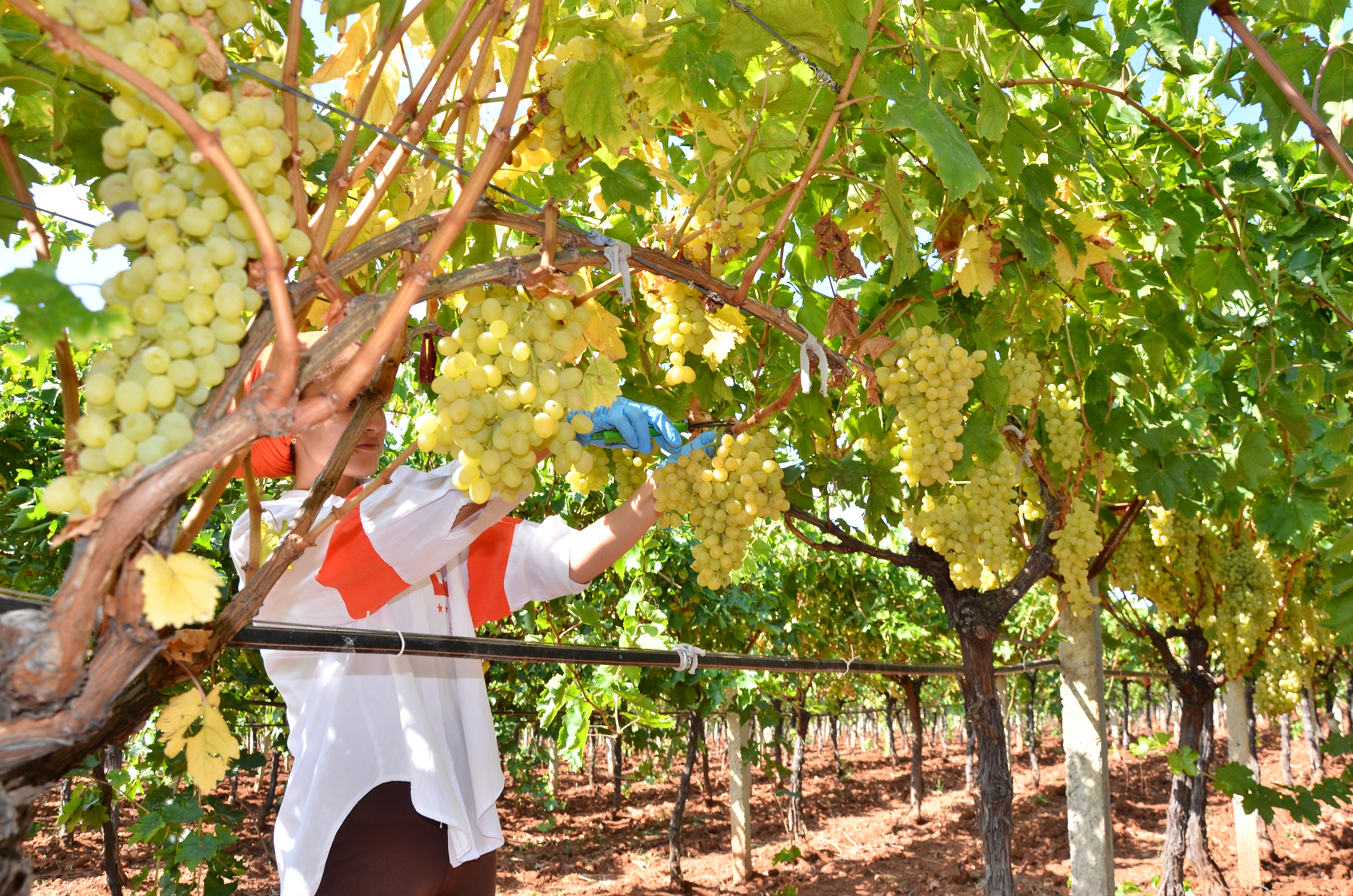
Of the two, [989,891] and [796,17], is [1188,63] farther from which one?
[989,891]

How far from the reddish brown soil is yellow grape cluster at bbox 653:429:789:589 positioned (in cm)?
655

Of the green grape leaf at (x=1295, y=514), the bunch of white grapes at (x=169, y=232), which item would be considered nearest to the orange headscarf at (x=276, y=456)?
the bunch of white grapes at (x=169, y=232)

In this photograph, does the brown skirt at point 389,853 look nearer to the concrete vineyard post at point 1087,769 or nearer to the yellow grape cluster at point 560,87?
the yellow grape cluster at point 560,87

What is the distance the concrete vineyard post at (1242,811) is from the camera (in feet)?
26.7

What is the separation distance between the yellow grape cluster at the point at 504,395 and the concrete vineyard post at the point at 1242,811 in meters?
8.70

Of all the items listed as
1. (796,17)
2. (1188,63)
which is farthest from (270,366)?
(1188,63)

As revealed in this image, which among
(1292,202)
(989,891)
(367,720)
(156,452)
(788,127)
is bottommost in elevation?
(989,891)

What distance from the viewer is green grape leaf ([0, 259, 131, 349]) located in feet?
1.96

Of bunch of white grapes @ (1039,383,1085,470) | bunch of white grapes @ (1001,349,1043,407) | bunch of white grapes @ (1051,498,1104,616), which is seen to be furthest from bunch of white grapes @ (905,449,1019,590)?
bunch of white grapes @ (1051,498,1104,616)

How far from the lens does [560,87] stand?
4.65ft

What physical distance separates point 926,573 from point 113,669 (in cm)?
420

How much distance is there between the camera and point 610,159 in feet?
6.88

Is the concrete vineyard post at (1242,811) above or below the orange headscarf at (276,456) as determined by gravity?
below

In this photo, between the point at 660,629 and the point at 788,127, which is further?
the point at 660,629
